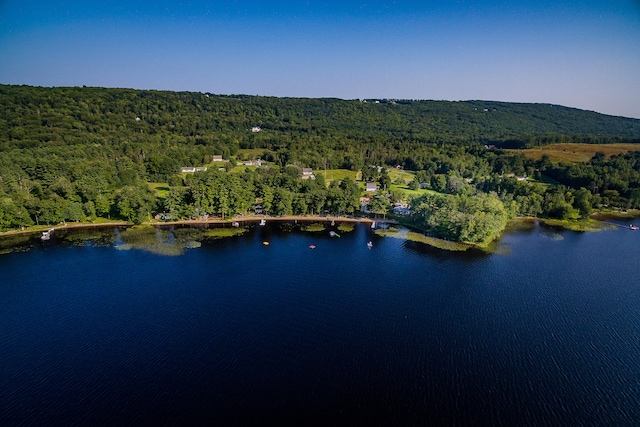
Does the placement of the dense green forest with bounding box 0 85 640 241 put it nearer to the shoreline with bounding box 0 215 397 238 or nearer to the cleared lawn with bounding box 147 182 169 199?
the shoreline with bounding box 0 215 397 238

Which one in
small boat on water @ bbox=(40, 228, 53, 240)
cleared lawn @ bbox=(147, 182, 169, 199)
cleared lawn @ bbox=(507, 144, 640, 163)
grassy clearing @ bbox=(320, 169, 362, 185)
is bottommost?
small boat on water @ bbox=(40, 228, 53, 240)

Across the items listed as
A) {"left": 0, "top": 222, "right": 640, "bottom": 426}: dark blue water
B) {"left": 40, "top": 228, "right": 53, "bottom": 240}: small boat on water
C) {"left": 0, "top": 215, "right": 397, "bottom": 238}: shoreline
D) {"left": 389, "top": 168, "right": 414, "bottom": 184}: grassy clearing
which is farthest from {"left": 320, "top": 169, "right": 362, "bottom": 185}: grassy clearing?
{"left": 40, "top": 228, "right": 53, "bottom": 240}: small boat on water

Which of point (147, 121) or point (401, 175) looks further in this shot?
point (147, 121)

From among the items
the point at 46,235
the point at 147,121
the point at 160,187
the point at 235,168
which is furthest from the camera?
the point at 147,121

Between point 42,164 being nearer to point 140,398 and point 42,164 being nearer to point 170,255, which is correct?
point 170,255

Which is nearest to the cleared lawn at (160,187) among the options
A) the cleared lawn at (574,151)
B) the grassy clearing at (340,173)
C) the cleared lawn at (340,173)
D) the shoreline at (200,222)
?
the shoreline at (200,222)

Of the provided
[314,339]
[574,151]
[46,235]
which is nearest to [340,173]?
[46,235]

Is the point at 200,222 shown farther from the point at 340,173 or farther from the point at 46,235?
the point at 340,173
